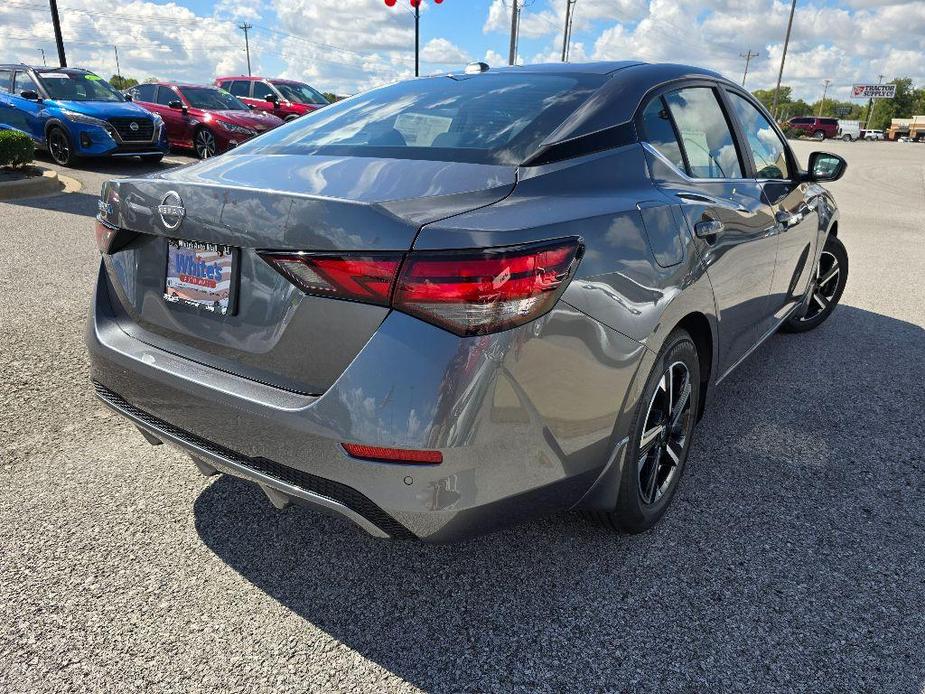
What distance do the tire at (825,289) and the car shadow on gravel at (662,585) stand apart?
2.07 m

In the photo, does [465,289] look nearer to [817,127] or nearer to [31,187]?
[31,187]

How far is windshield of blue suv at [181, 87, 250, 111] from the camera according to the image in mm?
14951

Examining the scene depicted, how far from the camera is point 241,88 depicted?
18750mm

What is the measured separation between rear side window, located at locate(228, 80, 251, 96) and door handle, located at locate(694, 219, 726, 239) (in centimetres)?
1813

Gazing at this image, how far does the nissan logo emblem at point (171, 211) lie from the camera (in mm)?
2057

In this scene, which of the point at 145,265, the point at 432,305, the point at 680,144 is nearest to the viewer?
the point at 432,305

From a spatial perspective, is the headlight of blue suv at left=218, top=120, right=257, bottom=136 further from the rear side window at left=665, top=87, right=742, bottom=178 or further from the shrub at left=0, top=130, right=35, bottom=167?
the rear side window at left=665, top=87, right=742, bottom=178

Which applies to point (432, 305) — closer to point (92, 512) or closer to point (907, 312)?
point (92, 512)

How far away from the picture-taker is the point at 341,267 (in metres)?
1.79

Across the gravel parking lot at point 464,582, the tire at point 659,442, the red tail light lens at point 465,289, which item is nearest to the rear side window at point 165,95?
the gravel parking lot at point 464,582

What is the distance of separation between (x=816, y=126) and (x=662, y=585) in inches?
2606

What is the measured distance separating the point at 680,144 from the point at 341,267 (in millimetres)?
→ 1707

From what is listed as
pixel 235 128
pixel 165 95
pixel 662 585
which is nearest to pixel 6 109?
pixel 165 95

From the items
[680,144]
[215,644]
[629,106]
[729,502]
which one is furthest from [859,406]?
[215,644]
